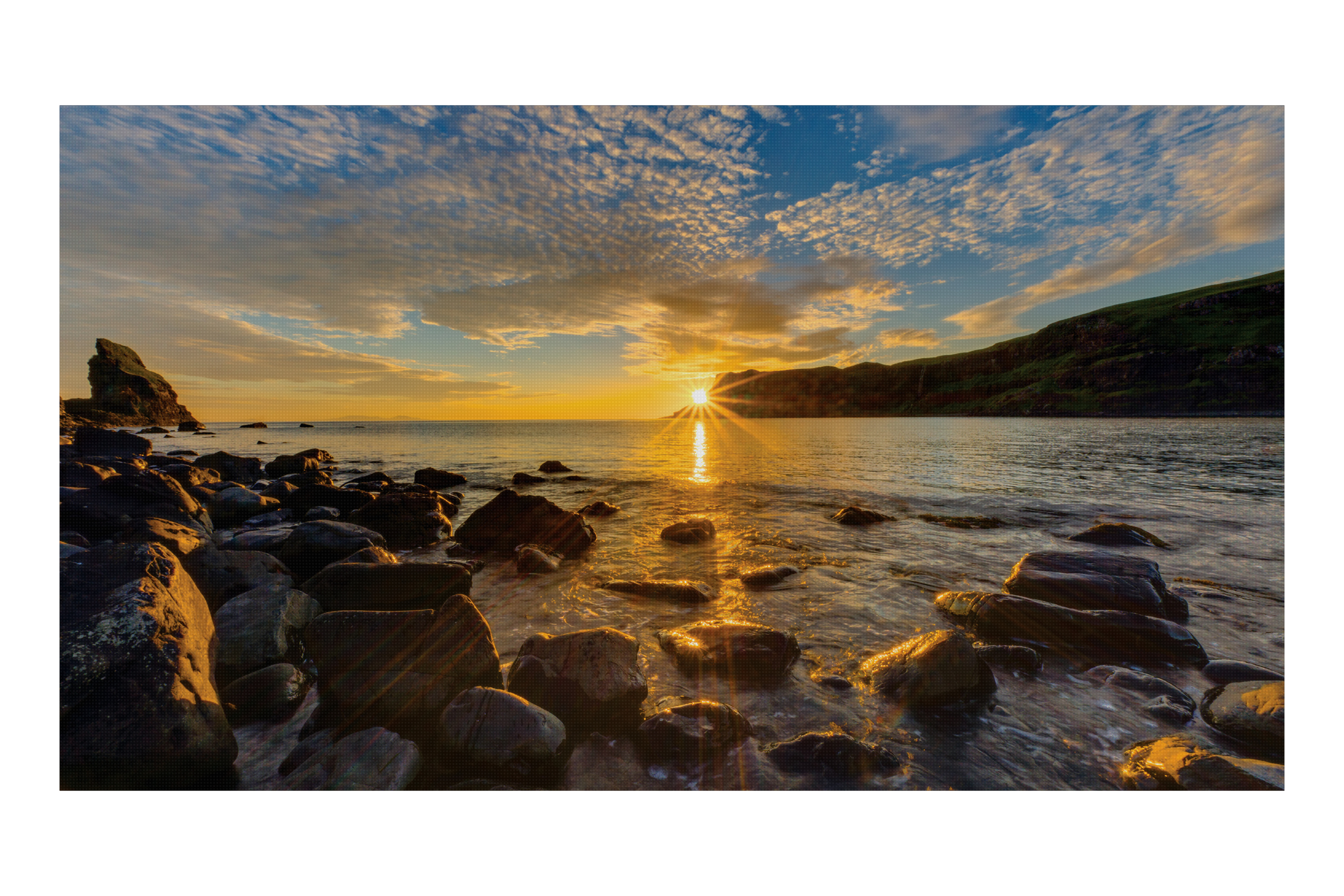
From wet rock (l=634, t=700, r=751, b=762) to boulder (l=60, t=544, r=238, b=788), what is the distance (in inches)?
140

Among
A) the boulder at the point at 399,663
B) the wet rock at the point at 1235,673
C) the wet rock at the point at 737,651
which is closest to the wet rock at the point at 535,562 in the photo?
the wet rock at the point at 737,651

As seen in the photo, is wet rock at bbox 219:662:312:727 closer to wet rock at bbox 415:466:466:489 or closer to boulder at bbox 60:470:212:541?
boulder at bbox 60:470:212:541

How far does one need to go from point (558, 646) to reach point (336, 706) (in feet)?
7.07

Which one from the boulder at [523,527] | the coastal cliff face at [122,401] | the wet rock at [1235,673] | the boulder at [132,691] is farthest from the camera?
the coastal cliff face at [122,401]

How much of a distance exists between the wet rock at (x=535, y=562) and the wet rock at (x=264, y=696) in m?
4.68

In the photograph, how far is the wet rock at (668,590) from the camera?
25.9 ft

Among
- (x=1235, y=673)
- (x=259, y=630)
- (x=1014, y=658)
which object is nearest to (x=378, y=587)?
(x=259, y=630)

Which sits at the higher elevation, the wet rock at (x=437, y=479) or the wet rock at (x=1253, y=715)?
the wet rock at (x=437, y=479)

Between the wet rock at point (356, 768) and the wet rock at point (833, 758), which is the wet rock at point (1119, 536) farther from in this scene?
the wet rock at point (356, 768)

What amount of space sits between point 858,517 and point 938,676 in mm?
8990

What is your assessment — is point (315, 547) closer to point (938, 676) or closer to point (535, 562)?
point (535, 562)

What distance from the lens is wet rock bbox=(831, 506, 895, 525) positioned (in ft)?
43.9

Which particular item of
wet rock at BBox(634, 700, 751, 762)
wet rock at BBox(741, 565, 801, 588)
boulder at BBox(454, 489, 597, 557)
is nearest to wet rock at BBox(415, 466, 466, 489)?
boulder at BBox(454, 489, 597, 557)

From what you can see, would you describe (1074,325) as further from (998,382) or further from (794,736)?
(794,736)
